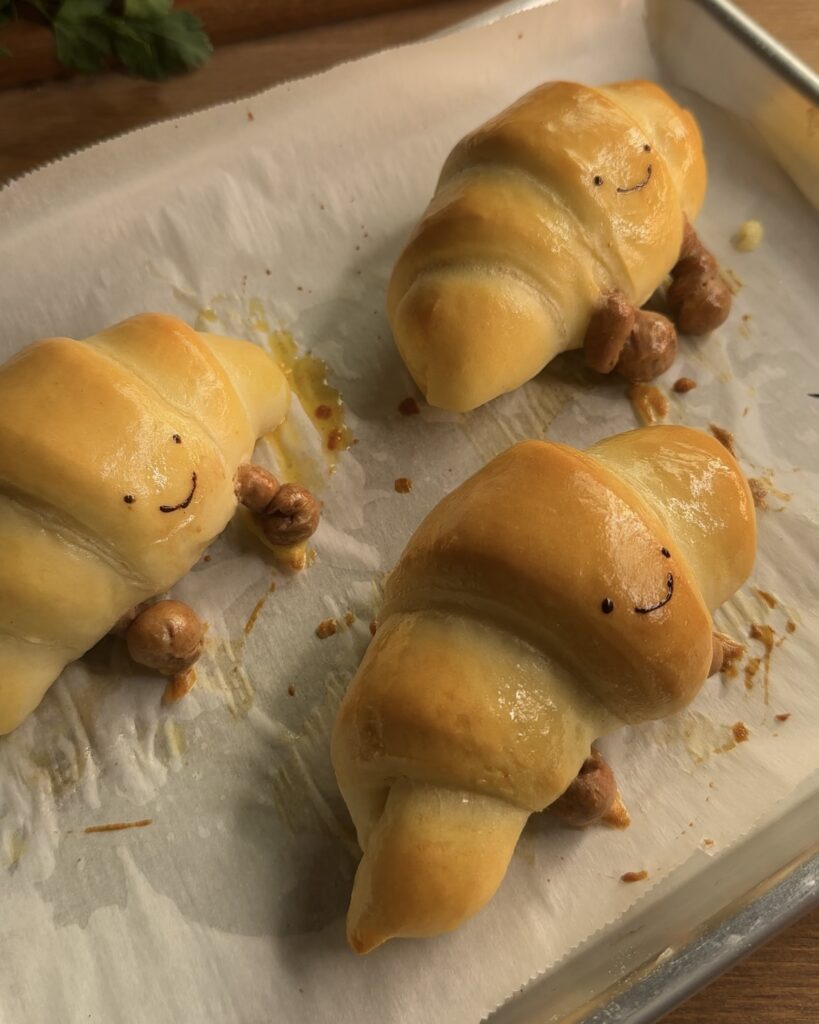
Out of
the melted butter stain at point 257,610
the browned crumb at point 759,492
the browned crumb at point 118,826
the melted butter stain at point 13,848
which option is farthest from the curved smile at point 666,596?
the melted butter stain at point 13,848

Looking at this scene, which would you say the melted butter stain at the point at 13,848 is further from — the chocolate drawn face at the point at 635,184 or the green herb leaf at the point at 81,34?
the green herb leaf at the point at 81,34

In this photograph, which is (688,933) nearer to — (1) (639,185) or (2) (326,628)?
(2) (326,628)

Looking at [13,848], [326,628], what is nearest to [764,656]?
[326,628]

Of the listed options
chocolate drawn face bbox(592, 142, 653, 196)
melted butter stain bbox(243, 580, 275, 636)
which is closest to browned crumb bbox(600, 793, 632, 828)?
melted butter stain bbox(243, 580, 275, 636)

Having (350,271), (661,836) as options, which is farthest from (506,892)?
(350,271)

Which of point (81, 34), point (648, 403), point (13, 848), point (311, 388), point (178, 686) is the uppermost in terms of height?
point (81, 34)

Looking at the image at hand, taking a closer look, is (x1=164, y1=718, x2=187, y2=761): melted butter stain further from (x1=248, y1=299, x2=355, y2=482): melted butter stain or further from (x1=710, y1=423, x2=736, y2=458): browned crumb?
(x1=710, y1=423, x2=736, y2=458): browned crumb
